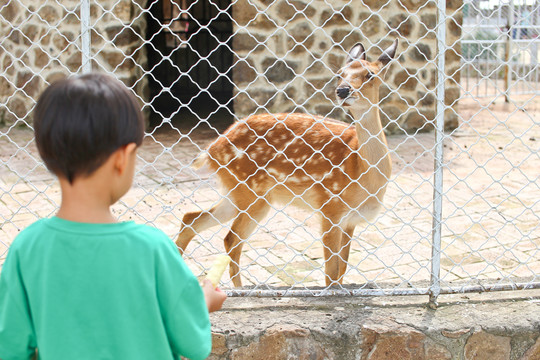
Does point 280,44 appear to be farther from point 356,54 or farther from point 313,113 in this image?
point 356,54

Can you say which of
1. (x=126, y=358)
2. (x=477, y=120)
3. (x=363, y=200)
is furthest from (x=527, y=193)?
(x=126, y=358)

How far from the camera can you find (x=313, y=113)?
28.9ft

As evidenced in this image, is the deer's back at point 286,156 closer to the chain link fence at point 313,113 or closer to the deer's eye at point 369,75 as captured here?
the chain link fence at point 313,113

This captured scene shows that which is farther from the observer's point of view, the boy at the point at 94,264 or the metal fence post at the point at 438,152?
the metal fence post at the point at 438,152

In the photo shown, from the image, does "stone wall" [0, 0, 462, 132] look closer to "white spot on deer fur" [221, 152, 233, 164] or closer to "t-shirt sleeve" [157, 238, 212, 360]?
"white spot on deer fur" [221, 152, 233, 164]

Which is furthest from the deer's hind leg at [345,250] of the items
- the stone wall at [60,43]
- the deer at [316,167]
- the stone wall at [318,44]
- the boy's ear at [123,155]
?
the stone wall at [60,43]

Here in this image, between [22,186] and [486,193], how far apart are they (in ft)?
14.3

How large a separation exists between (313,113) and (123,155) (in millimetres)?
7201

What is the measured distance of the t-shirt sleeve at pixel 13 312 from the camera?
176cm

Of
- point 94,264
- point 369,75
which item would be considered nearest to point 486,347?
point 369,75

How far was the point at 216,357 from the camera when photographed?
123 inches

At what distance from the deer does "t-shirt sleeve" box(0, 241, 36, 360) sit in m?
2.36

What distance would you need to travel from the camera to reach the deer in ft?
13.3

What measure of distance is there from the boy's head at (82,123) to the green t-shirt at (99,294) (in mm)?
167
